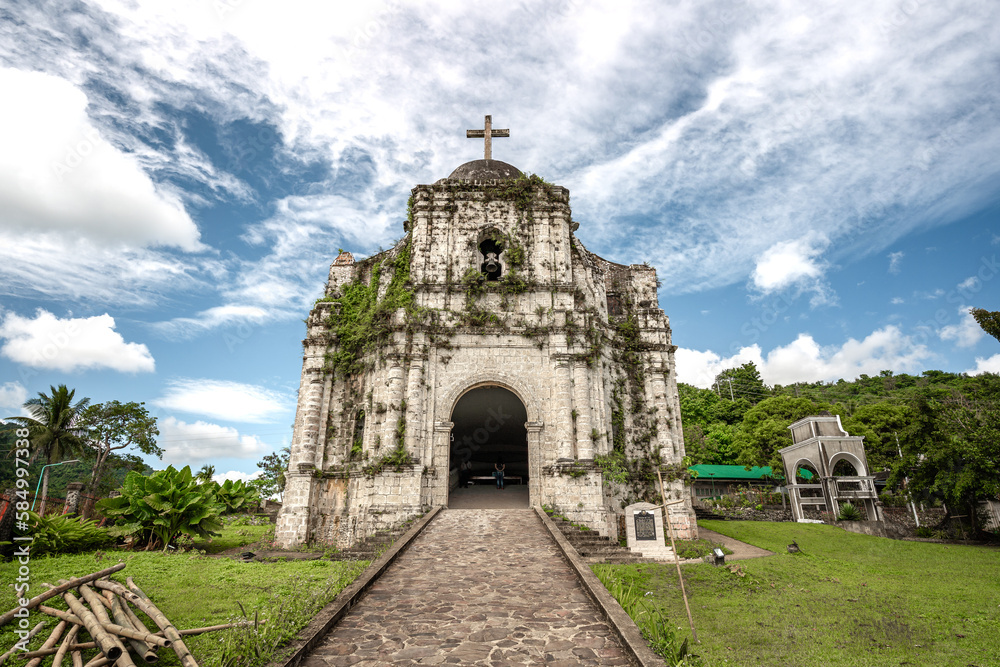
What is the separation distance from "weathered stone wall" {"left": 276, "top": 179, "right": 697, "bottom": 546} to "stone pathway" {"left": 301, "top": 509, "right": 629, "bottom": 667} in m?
4.59

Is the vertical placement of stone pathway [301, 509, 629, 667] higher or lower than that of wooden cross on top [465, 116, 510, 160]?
lower

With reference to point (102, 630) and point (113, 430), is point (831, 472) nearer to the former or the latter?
point (102, 630)

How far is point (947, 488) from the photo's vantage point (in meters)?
17.4

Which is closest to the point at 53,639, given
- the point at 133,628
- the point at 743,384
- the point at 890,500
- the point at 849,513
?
the point at 133,628

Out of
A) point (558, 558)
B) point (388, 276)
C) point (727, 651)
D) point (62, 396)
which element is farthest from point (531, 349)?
point (62, 396)

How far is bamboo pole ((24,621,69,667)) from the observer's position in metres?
5.48

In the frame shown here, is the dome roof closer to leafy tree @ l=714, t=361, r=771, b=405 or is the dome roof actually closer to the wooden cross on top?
the wooden cross on top

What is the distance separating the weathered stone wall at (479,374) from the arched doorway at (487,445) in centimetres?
177

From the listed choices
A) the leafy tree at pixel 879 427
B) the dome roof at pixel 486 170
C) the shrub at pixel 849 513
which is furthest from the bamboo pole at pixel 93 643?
the leafy tree at pixel 879 427

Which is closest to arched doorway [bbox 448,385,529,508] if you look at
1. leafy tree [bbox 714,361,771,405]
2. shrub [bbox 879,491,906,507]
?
shrub [bbox 879,491,906,507]

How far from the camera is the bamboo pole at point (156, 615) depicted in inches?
211

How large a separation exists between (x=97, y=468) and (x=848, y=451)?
44503 millimetres

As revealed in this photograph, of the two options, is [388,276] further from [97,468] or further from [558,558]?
[97,468]

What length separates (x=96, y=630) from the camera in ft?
19.0
